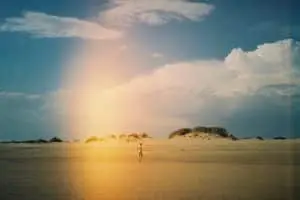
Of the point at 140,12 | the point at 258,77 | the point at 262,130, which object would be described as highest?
the point at 140,12

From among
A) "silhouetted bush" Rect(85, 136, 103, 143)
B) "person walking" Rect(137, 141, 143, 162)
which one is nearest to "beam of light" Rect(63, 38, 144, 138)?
A: "silhouetted bush" Rect(85, 136, 103, 143)

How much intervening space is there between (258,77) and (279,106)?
0.68 ft

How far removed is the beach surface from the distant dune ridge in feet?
0.11

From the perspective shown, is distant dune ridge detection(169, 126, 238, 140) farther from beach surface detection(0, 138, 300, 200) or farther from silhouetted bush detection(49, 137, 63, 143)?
silhouetted bush detection(49, 137, 63, 143)

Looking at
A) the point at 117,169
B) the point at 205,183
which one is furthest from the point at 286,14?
the point at 117,169

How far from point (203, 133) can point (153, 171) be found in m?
0.36

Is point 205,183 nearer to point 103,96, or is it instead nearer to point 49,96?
point 103,96

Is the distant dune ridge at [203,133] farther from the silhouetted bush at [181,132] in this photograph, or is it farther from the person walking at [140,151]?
the person walking at [140,151]

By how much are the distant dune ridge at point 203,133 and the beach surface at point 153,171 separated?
3 centimetres

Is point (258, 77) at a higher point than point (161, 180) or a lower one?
higher

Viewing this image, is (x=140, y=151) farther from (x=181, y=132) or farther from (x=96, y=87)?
(x=96, y=87)

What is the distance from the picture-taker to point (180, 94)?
3.37m

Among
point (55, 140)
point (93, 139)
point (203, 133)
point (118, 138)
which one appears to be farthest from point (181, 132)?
point (55, 140)

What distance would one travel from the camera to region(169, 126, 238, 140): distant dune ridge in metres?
3.35
